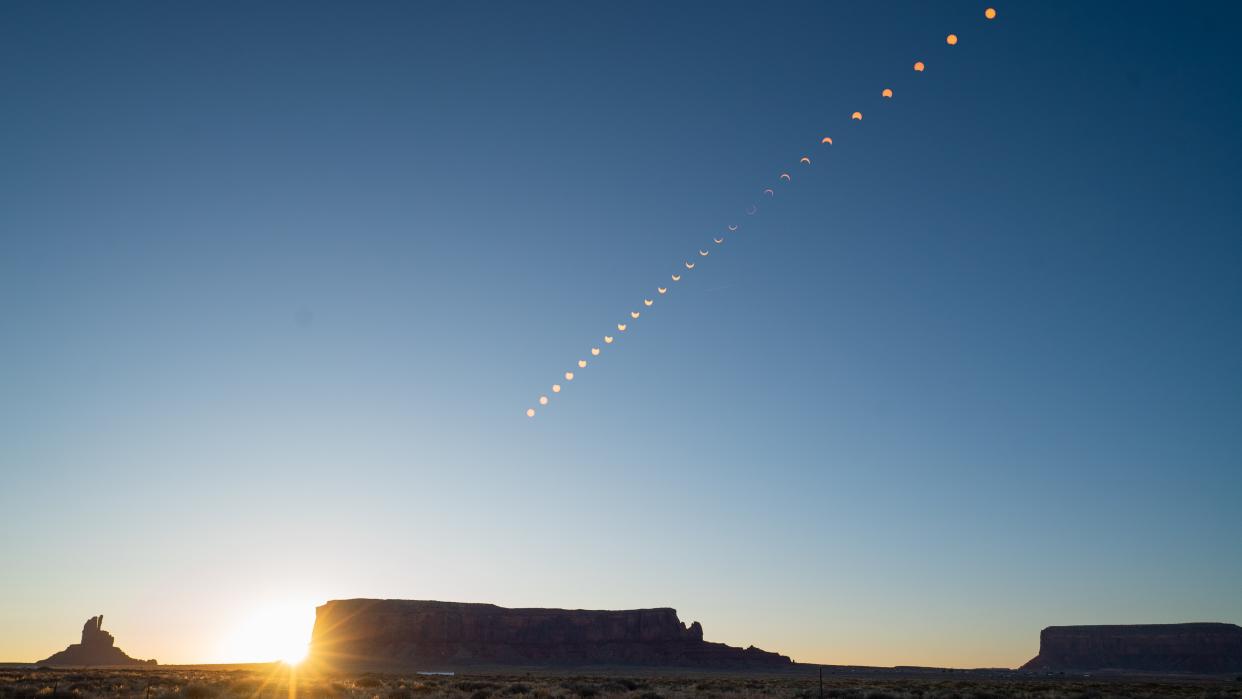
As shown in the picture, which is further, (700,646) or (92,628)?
(92,628)

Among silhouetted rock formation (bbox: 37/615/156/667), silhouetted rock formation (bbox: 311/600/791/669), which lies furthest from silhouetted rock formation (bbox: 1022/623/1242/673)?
silhouetted rock formation (bbox: 37/615/156/667)

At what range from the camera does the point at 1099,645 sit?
192875 millimetres

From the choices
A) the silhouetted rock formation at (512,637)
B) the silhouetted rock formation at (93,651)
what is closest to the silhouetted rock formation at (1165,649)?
the silhouetted rock formation at (512,637)

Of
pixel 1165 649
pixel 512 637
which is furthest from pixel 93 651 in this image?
pixel 1165 649

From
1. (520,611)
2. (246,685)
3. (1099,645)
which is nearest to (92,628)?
(520,611)

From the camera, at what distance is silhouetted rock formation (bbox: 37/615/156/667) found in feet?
515

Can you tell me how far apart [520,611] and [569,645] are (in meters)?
12.2

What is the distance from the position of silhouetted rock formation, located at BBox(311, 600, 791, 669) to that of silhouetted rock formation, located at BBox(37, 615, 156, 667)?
1515 inches

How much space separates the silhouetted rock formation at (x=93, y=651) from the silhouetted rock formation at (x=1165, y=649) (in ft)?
669

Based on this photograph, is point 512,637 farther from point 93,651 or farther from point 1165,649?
point 1165,649

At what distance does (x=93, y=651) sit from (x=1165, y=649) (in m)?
225

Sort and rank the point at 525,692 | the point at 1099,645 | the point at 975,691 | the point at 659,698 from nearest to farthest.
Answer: the point at 659,698
the point at 525,692
the point at 975,691
the point at 1099,645

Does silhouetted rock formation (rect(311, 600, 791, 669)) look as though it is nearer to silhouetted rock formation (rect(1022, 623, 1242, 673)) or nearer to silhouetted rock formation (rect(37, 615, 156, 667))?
silhouetted rock formation (rect(37, 615, 156, 667))

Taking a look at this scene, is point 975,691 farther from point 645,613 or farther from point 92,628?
point 92,628
